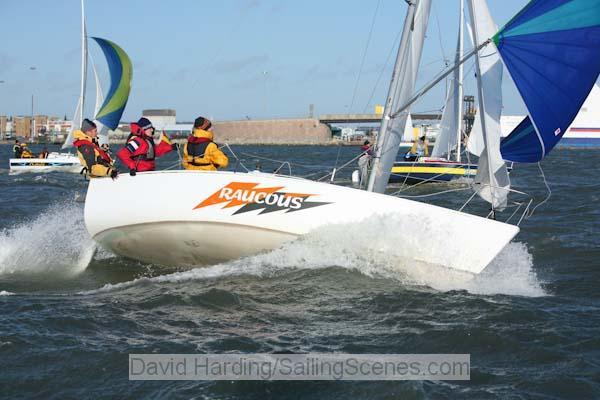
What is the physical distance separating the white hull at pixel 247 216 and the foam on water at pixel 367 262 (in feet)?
0.27

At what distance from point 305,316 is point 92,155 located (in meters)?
3.00

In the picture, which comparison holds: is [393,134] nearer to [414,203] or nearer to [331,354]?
[414,203]

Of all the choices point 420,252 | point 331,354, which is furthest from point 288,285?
point 331,354

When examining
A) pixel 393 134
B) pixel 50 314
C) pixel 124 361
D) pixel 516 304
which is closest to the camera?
pixel 124 361

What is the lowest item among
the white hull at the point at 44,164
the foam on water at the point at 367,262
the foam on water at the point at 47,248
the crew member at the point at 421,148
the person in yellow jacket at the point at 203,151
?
the white hull at the point at 44,164

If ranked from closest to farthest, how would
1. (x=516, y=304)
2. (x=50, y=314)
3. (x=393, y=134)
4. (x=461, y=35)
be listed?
(x=50, y=314), (x=516, y=304), (x=393, y=134), (x=461, y=35)

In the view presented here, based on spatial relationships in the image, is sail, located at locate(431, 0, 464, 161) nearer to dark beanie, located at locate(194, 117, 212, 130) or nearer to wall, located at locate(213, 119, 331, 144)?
dark beanie, located at locate(194, 117, 212, 130)

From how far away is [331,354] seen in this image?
479cm

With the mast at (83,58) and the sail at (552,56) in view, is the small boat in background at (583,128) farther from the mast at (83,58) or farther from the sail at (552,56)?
the sail at (552,56)

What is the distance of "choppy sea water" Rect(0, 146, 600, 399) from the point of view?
14.1 feet

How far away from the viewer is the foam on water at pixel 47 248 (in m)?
7.94

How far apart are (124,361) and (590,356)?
307cm

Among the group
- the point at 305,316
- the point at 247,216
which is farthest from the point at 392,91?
the point at 305,316

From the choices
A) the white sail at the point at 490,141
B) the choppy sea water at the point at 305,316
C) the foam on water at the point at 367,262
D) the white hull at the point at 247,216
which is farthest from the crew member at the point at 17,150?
the white sail at the point at 490,141
